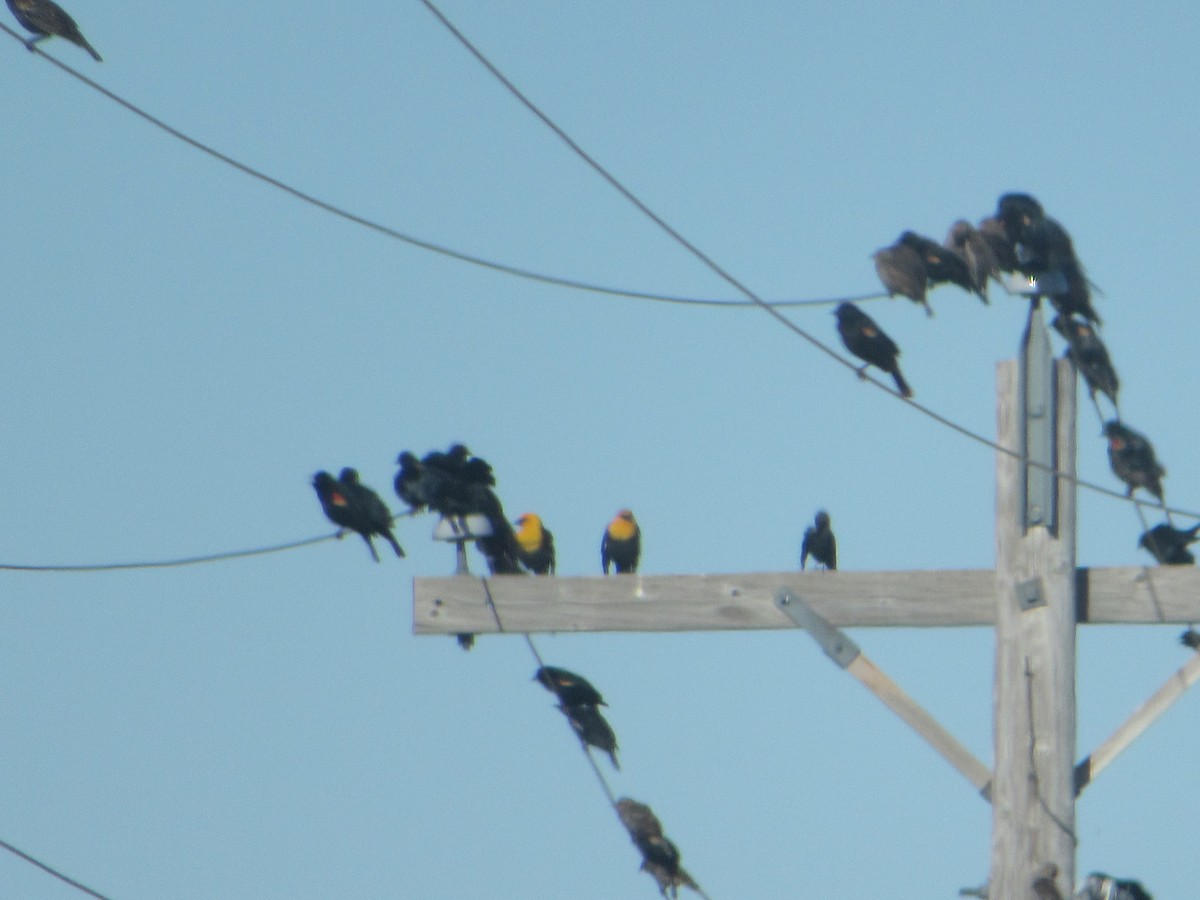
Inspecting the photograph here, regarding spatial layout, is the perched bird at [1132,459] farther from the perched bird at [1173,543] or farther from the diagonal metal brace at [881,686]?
the diagonal metal brace at [881,686]

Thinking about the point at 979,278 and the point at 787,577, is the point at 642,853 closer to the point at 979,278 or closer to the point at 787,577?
the point at 787,577

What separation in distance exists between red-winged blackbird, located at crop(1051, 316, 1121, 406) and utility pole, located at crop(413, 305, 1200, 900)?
59 cm

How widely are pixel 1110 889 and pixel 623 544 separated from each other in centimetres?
743

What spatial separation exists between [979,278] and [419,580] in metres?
3.12

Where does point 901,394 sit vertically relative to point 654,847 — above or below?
above

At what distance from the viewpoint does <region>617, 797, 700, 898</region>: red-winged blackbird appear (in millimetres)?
8531

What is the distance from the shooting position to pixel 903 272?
32.2 ft

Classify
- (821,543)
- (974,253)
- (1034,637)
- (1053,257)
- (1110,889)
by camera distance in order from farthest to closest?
(821,543) → (974,253) → (1053,257) → (1110,889) → (1034,637)

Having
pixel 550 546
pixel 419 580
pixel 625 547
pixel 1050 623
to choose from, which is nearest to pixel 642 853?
pixel 419 580

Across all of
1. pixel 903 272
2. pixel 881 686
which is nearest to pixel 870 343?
pixel 903 272

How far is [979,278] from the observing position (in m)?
9.03

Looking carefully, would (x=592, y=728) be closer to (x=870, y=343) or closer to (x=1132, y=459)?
(x=870, y=343)

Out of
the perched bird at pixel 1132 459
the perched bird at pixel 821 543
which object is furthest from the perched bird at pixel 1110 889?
the perched bird at pixel 821 543

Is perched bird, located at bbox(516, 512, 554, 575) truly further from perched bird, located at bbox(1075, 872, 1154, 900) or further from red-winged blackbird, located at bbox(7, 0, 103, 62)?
perched bird, located at bbox(1075, 872, 1154, 900)
